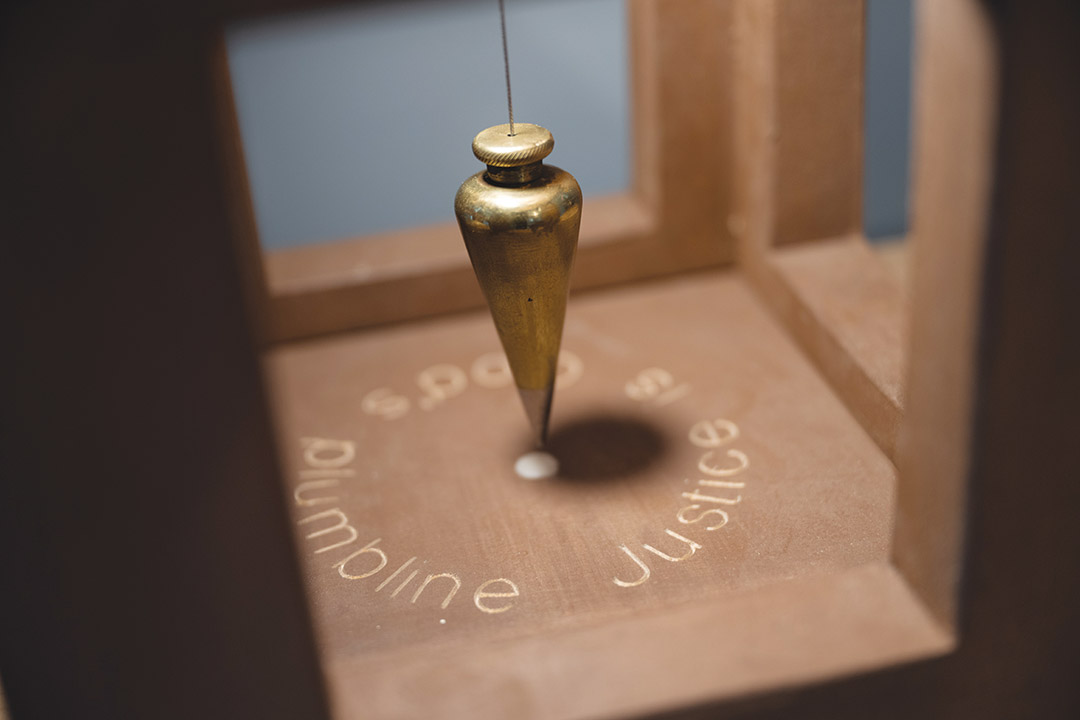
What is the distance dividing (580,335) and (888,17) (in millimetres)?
1812

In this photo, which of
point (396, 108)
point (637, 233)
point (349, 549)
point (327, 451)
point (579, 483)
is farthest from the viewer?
point (396, 108)

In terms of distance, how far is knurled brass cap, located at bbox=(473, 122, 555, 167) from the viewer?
2.04 meters

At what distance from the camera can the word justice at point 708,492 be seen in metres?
2.15

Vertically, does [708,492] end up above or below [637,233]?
below

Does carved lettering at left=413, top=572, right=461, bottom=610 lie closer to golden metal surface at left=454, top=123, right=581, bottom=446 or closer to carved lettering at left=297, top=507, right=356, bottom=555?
carved lettering at left=297, top=507, right=356, bottom=555

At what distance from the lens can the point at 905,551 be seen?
5.98 feet

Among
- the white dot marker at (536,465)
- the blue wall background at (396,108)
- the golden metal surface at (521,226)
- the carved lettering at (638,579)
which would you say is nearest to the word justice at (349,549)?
the carved lettering at (638,579)

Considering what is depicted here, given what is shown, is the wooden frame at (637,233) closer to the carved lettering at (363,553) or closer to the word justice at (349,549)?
the word justice at (349,549)

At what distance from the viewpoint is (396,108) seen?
182 inches

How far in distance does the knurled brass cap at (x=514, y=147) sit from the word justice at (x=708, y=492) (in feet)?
2.35

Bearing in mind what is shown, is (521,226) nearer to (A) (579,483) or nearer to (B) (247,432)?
(A) (579,483)

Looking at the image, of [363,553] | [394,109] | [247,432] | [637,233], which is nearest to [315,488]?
[363,553]

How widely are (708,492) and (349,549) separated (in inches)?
27.2

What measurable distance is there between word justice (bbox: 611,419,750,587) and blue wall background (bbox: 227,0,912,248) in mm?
2219
